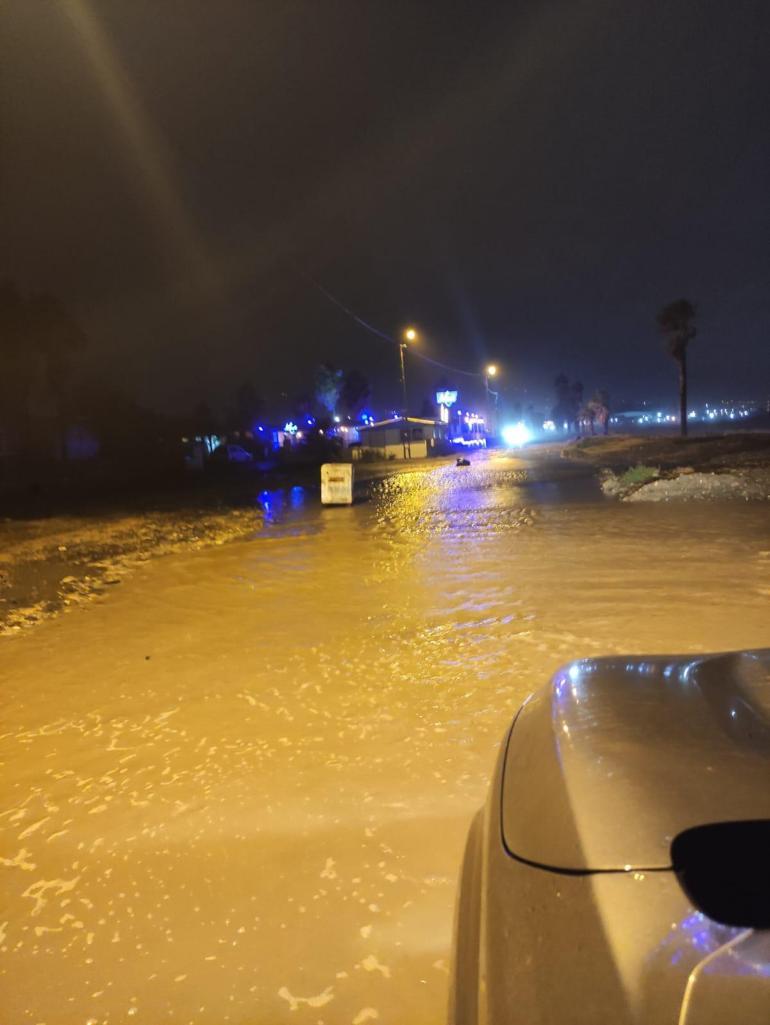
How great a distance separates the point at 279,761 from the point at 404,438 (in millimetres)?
66869

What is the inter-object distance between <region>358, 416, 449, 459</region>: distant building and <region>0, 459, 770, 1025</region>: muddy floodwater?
51.6 meters

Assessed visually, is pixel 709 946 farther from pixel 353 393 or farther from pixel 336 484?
pixel 353 393

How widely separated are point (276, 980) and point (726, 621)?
553 centimetres

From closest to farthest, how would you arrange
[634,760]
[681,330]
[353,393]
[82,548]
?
[634,760] < [82,548] < [681,330] < [353,393]

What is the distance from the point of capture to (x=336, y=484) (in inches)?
794

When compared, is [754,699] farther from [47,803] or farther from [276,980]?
[47,803]

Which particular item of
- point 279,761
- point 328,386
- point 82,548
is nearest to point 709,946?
point 279,761

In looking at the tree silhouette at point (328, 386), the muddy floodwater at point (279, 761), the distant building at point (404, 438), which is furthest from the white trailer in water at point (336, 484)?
the tree silhouette at point (328, 386)

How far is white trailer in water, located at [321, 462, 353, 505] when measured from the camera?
20.0m

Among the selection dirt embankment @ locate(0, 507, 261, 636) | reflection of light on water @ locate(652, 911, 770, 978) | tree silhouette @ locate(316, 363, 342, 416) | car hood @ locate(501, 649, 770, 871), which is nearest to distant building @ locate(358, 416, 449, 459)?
tree silhouette @ locate(316, 363, 342, 416)

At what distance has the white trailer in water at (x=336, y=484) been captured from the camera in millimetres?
20031

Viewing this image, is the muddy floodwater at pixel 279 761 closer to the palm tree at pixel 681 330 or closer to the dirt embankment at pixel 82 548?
the dirt embankment at pixel 82 548

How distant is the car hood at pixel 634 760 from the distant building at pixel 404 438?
5858 centimetres

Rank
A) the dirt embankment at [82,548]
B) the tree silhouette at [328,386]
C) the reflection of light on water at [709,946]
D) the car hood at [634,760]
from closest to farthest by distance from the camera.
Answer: the reflection of light on water at [709,946]
the car hood at [634,760]
the dirt embankment at [82,548]
the tree silhouette at [328,386]
